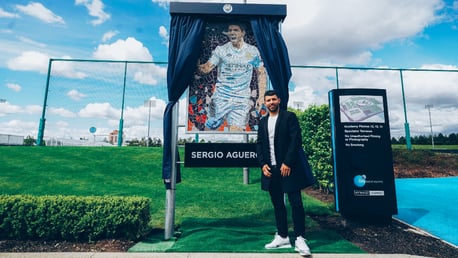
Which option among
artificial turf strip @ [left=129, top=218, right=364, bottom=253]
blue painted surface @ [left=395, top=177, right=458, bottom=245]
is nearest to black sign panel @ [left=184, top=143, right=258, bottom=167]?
artificial turf strip @ [left=129, top=218, right=364, bottom=253]

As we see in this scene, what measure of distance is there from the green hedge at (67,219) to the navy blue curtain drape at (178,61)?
72cm

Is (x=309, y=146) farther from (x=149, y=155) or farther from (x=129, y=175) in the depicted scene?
(x=149, y=155)

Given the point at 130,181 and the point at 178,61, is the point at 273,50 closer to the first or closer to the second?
the point at 178,61

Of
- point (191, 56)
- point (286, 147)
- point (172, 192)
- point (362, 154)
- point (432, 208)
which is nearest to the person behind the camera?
point (286, 147)

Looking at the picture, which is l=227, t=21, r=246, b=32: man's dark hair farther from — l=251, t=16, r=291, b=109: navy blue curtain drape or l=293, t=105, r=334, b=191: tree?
l=293, t=105, r=334, b=191: tree

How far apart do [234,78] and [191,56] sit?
0.80 metres

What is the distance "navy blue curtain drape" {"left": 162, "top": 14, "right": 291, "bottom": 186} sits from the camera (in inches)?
142

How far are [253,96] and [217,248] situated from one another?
2.39 meters

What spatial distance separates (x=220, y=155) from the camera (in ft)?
11.8

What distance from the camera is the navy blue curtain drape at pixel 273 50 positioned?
3742mm

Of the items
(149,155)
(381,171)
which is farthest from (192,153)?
(149,155)

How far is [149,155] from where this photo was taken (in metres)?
9.81

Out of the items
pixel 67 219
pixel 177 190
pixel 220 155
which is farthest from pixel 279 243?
pixel 177 190

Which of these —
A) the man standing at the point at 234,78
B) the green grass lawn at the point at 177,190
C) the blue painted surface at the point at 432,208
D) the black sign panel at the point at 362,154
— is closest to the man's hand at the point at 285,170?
the green grass lawn at the point at 177,190
